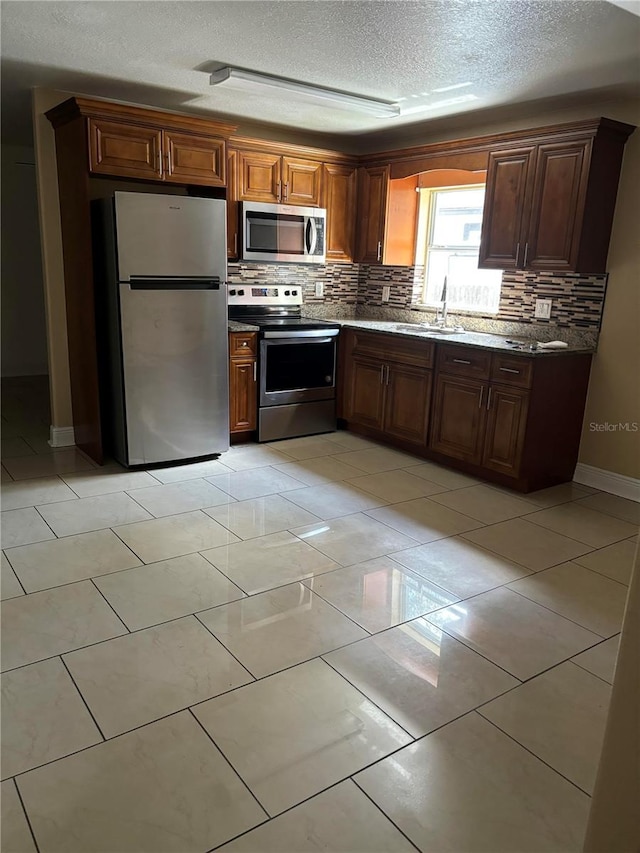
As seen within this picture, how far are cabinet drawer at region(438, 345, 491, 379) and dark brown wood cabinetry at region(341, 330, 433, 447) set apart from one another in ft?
0.37

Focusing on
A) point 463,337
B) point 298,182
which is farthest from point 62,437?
point 463,337

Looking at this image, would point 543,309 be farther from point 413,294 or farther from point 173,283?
point 173,283

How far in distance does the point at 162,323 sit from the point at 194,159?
1094 mm

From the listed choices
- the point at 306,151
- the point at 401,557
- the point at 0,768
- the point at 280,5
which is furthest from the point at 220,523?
the point at 306,151

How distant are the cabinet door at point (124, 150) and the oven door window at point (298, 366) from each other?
140cm

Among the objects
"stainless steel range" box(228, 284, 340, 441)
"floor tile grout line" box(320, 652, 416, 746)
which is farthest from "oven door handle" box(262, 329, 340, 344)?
"floor tile grout line" box(320, 652, 416, 746)

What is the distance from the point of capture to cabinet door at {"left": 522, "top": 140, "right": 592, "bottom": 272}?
3656 millimetres

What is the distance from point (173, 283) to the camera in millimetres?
3955

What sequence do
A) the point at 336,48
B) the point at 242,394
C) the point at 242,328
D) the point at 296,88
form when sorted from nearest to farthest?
the point at 336,48, the point at 296,88, the point at 242,328, the point at 242,394

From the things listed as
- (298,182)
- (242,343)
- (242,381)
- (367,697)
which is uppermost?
(298,182)

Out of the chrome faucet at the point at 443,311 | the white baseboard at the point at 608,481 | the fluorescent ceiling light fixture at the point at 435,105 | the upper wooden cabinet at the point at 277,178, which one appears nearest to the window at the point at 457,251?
the chrome faucet at the point at 443,311

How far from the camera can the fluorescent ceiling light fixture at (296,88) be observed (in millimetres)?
3424

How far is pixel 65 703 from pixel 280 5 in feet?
8.79

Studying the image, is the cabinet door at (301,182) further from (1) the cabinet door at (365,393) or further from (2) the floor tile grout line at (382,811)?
(2) the floor tile grout line at (382,811)
